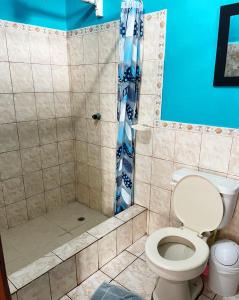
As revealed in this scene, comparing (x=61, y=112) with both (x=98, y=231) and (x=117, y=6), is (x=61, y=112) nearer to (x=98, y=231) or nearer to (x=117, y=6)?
(x=117, y=6)

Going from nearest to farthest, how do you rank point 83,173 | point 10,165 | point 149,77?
point 149,77, point 10,165, point 83,173

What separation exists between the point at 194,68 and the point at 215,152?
1.96ft

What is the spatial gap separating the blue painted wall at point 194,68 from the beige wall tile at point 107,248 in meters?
1.02

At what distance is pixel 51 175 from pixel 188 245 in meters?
1.55

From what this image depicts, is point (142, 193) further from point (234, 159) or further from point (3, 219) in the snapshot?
point (3, 219)

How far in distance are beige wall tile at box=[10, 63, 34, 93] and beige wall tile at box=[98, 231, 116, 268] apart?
1483mm

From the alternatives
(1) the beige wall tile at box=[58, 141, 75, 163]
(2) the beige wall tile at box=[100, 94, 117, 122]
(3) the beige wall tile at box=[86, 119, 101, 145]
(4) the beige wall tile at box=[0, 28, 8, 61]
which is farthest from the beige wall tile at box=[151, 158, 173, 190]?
(4) the beige wall tile at box=[0, 28, 8, 61]

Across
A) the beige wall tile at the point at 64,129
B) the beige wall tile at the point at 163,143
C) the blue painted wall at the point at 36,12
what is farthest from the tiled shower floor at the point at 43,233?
the blue painted wall at the point at 36,12

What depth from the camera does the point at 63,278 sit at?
1.56 metres

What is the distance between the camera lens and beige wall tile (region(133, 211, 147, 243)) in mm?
2086

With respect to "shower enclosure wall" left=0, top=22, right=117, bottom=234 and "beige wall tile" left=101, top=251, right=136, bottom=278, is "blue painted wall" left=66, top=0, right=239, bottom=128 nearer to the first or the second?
"shower enclosure wall" left=0, top=22, right=117, bottom=234

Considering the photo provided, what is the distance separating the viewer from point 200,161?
5.73 feet

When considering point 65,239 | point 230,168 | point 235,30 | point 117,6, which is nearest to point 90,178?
point 65,239

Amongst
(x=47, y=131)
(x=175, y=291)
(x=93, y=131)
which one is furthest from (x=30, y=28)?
(x=175, y=291)
